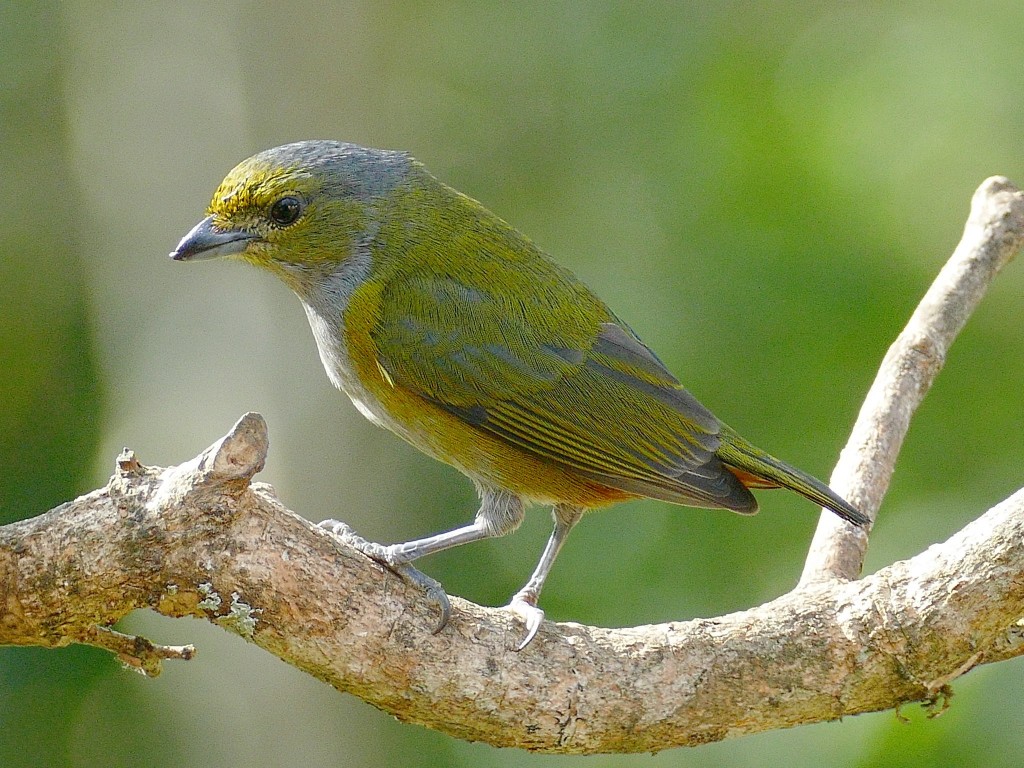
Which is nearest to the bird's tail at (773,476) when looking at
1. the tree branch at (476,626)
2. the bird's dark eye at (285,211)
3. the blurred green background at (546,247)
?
the tree branch at (476,626)

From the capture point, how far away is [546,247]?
768cm

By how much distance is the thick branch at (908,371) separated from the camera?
11.5 feet

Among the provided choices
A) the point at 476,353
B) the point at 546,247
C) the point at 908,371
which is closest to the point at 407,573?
the point at 476,353

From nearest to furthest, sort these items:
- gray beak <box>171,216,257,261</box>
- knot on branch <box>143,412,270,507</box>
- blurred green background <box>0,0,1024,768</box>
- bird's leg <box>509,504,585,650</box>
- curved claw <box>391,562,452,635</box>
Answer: knot on branch <box>143,412,270,507</box> → curved claw <box>391,562,452,635</box> → bird's leg <box>509,504,585,650</box> → gray beak <box>171,216,257,261</box> → blurred green background <box>0,0,1024,768</box>

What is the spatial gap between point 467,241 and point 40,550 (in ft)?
5.72

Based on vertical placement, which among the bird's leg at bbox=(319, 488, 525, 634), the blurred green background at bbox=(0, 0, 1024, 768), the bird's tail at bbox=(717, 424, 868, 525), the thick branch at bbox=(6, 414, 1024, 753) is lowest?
the thick branch at bbox=(6, 414, 1024, 753)

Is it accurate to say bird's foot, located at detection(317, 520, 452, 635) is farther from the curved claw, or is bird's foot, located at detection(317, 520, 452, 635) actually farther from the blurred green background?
the blurred green background

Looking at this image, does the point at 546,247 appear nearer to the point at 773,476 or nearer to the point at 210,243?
the point at 210,243

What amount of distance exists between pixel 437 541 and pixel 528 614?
1.15 feet

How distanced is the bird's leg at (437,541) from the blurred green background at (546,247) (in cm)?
158

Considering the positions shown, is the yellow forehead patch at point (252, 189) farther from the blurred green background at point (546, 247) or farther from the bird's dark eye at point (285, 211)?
the blurred green background at point (546, 247)

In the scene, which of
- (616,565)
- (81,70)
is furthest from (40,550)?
(81,70)

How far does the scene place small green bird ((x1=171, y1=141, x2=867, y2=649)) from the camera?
3680 mm

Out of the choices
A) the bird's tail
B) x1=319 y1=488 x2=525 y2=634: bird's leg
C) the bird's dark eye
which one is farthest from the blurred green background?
the bird's dark eye
